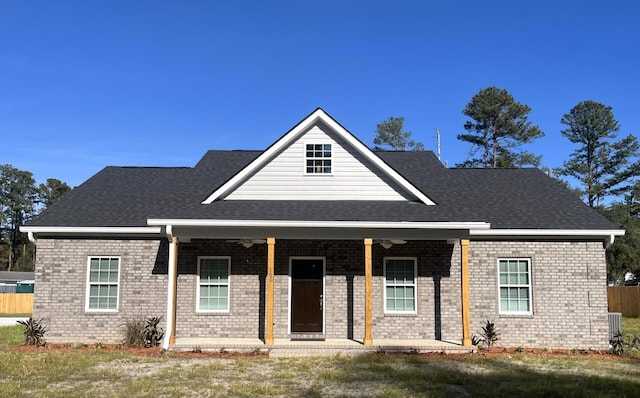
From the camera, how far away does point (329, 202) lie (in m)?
14.9

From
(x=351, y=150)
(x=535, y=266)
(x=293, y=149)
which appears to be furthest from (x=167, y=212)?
(x=535, y=266)

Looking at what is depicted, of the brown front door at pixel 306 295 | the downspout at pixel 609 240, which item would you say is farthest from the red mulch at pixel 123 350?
the downspout at pixel 609 240

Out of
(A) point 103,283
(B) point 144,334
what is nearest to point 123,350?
(B) point 144,334

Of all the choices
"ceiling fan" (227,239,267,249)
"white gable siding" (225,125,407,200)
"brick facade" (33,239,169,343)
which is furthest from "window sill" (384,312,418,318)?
"brick facade" (33,239,169,343)

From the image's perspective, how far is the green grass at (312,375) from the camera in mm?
8945

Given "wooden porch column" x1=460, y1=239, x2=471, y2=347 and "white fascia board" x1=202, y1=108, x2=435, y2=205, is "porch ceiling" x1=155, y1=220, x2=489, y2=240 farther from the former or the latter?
"white fascia board" x1=202, y1=108, x2=435, y2=205

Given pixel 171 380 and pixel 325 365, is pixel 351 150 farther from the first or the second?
pixel 171 380

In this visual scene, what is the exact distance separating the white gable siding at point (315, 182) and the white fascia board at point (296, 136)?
228 millimetres

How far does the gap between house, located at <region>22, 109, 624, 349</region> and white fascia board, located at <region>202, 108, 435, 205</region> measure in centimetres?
3

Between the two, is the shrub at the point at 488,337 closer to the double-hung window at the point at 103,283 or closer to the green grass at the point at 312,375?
the green grass at the point at 312,375

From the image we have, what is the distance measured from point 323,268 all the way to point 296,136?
373 cm

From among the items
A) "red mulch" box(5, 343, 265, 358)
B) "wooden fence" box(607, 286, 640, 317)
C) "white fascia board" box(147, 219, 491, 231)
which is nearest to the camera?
"red mulch" box(5, 343, 265, 358)

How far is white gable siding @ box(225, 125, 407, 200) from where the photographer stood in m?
15.1

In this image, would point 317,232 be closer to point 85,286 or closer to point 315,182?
point 315,182
